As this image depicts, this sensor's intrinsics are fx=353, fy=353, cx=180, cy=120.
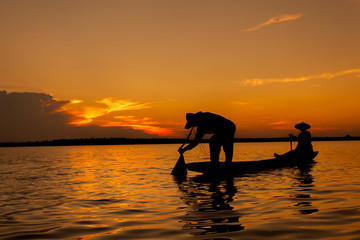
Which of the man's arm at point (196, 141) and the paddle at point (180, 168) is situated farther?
the paddle at point (180, 168)

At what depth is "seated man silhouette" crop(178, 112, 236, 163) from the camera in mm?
13992

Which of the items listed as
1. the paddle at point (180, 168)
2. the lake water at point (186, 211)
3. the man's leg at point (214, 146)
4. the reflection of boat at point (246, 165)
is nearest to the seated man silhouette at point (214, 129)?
the man's leg at point (214, 146)

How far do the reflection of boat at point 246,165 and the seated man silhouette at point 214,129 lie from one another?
440 mm

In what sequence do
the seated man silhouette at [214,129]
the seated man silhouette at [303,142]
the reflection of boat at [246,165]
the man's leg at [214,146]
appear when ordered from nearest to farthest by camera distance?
1. the seated man silhouette at [214,129]
2. the reflection of boat at [246,165]
3. the man's leg at [214,146]
4. the seated man silhouette at [303,142]

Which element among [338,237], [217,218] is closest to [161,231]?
[217,218]

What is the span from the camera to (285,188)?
11039 millimetres

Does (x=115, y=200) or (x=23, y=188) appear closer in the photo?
(x=115, y=200)

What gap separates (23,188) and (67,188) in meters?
1.60

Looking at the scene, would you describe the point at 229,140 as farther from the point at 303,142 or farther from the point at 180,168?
the point at 303,142

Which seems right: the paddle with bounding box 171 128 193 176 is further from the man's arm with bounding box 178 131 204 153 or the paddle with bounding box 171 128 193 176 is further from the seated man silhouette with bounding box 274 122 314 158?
the seated man silhouette with bounding box 274 122 314 158

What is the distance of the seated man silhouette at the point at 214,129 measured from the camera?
14.0 meters

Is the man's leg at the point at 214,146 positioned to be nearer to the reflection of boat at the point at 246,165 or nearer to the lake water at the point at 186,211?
the reflection of boat at the point at 246,165

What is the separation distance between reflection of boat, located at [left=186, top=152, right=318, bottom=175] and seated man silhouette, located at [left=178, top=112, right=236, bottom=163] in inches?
17.3

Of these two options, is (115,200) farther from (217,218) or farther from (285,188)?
(285,188)
